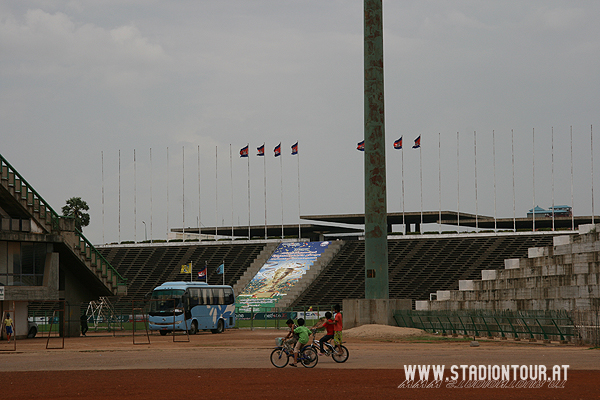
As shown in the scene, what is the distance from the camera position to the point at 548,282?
41.9 metres

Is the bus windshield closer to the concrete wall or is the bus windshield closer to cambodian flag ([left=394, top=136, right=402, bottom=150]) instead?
the concrete wall

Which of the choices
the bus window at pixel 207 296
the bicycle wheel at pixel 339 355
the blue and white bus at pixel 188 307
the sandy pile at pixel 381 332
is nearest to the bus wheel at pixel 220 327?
the blue and white bus at pixel 188 307

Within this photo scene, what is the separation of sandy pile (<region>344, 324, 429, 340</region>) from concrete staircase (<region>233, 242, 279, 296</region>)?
45.9 metres

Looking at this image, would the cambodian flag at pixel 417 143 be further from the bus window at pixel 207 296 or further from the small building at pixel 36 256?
the small building at pixel 36 256

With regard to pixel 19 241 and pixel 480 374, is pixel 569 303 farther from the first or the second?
pixel 19 241

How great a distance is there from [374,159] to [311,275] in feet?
144

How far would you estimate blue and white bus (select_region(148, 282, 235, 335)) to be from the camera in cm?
5550

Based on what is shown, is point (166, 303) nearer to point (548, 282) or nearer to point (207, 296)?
point (207, 296)

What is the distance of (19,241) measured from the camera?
47375 mm

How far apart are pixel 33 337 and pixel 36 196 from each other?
10225 mm

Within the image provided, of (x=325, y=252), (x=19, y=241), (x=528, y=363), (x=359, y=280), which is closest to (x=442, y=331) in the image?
(x=528, y=363)

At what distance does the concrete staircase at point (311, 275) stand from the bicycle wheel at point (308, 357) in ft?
188

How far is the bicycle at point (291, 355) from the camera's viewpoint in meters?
24.1

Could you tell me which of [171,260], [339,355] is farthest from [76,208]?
[339,355]
